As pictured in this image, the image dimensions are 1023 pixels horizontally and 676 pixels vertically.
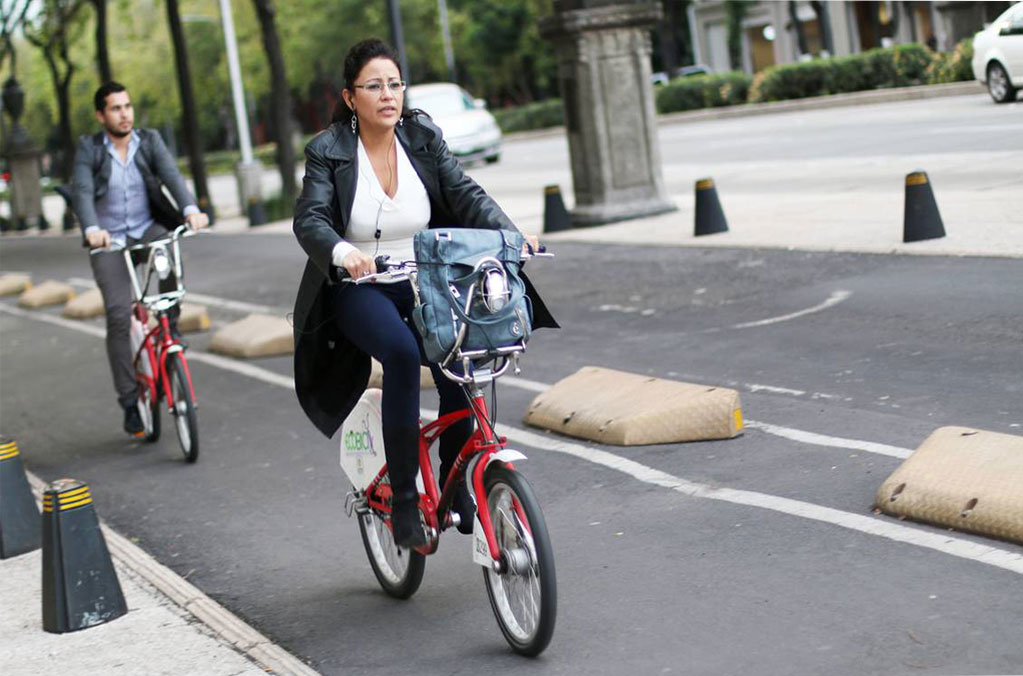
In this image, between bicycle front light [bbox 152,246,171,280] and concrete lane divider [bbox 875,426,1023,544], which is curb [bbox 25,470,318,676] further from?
concrete lane divider [bbox 875,426,1023,544]

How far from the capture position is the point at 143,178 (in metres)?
9.29

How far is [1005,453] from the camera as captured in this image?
584 centimetres

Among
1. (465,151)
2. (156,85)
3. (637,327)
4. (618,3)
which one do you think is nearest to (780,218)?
(618,3)

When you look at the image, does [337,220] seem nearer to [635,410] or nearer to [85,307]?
[635,410]

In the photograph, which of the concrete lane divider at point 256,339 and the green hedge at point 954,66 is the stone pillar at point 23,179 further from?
the concrete lane divider at point 256,339

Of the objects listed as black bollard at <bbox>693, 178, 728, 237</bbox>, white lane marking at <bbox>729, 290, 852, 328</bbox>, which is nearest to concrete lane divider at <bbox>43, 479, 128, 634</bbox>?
white lane marking at <bbox>729, 290, 852, 328</bbox>

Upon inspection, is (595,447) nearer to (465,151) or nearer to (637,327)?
(637,327)

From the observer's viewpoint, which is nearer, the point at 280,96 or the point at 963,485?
the point at 963,485

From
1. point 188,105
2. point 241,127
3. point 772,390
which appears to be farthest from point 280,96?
point 772,390

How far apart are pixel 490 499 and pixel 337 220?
1171 mm

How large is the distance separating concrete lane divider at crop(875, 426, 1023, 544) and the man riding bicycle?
4.78 m

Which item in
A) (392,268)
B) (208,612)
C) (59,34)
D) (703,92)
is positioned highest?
(59,34)

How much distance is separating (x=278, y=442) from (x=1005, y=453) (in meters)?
4.61

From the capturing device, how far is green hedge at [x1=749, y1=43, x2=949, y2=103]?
35.5m
